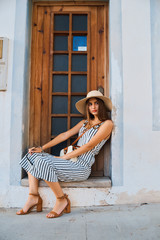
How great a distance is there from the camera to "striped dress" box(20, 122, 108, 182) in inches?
91.4

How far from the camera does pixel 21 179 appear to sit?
2656mm

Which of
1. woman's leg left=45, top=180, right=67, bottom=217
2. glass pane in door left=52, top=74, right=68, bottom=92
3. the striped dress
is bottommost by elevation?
woman's leg left=45, top=180, right=67, bottom=217

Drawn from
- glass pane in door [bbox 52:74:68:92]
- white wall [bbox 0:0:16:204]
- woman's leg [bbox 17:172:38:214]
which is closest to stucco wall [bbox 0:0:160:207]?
white wall [bbox 0:0:16:204]

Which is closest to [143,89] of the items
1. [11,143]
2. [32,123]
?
[32,123]

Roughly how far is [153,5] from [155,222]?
9.39 feet

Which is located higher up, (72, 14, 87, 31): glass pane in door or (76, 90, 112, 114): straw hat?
(72, 14, 87, 31): glass pane in door

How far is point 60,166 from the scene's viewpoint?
2.42 metres

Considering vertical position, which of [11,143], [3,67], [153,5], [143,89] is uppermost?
[153,5]

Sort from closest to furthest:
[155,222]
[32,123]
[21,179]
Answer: [155,222], [21,179], [32,123]

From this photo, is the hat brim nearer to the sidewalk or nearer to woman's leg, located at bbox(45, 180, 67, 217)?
woman's leg, located at bbox(45, 180, 67, 217)

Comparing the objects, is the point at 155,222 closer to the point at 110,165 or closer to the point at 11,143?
the point at 110,165

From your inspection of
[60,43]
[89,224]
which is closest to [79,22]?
[60,43]

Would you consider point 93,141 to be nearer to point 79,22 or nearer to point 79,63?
point 79,63

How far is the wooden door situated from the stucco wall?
26 centimetres
